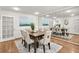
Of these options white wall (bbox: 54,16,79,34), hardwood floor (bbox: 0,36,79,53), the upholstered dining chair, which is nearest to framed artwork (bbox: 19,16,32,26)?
the upholstered dining chair

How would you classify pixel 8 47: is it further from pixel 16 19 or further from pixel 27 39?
pixel 16 19

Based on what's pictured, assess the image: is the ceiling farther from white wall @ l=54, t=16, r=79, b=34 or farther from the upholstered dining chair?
the upholstered dining chair

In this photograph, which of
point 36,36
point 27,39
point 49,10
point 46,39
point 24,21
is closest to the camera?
point 49,10

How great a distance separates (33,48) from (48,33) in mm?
575

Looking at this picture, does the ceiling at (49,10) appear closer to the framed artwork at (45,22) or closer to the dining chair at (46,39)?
the framed artwork at (45,22)

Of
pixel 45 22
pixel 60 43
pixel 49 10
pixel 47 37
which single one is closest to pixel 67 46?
pixel 60 43

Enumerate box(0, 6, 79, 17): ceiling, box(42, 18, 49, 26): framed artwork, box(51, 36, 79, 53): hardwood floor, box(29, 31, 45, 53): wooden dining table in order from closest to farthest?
box(0, 6, 79, 17): ceiling < box(51, 36, 79, 53): hardwood floor < box(42, 18, 49, 26): framed artwork < box(29, 31, 45, 53): wooden dining table

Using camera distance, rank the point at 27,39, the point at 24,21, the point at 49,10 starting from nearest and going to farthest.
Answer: the point at 49,10
the point at 24,21
the point at 27,39

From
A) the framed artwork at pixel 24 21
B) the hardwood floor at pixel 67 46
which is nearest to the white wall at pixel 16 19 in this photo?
the framed artwork at pixel 24 21

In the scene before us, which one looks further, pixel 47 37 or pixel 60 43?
pixel 47 37

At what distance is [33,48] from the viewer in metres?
1.99

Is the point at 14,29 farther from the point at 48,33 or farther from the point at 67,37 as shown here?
the point at 67,37
